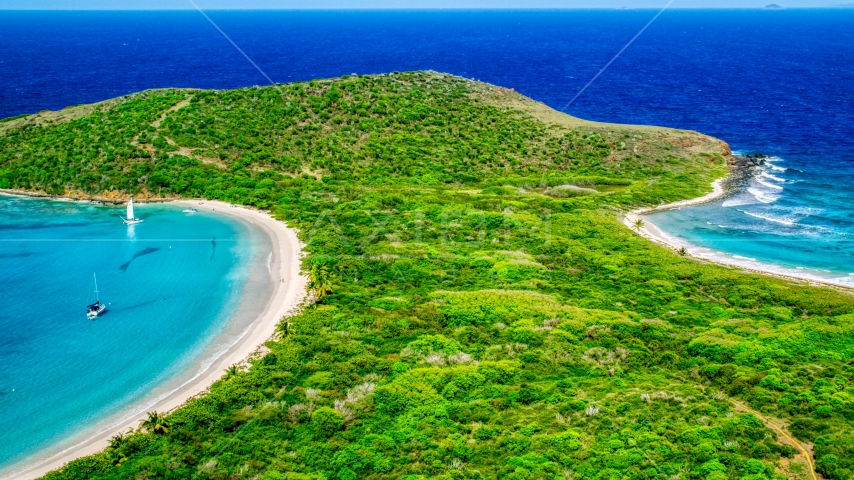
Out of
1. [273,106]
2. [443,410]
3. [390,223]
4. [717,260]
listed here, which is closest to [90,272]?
[390,223]

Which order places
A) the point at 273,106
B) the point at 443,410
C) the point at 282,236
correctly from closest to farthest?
the point at 443,410 → the point at 282,236 → the point at 273,106

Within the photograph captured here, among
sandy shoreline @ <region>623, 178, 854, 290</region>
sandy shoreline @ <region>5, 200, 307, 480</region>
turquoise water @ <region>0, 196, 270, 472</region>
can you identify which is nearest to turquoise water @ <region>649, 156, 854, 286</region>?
sandy shoreline @ <region>623, 178, 854, 290</region>

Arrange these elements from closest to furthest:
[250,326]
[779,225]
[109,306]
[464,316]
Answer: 1. [250,326]
2. [464,316]
3. [109,306]
4. [779,225]

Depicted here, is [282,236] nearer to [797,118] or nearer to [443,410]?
[443,410]

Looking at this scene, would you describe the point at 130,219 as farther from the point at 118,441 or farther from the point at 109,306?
the point at 118,441

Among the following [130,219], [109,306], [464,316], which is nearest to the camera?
[464,316]

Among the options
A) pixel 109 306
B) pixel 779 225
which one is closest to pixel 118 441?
pixel 109 306

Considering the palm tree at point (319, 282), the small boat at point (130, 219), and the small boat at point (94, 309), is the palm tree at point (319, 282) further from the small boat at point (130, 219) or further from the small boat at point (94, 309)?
the small boat at point (130, 219)
